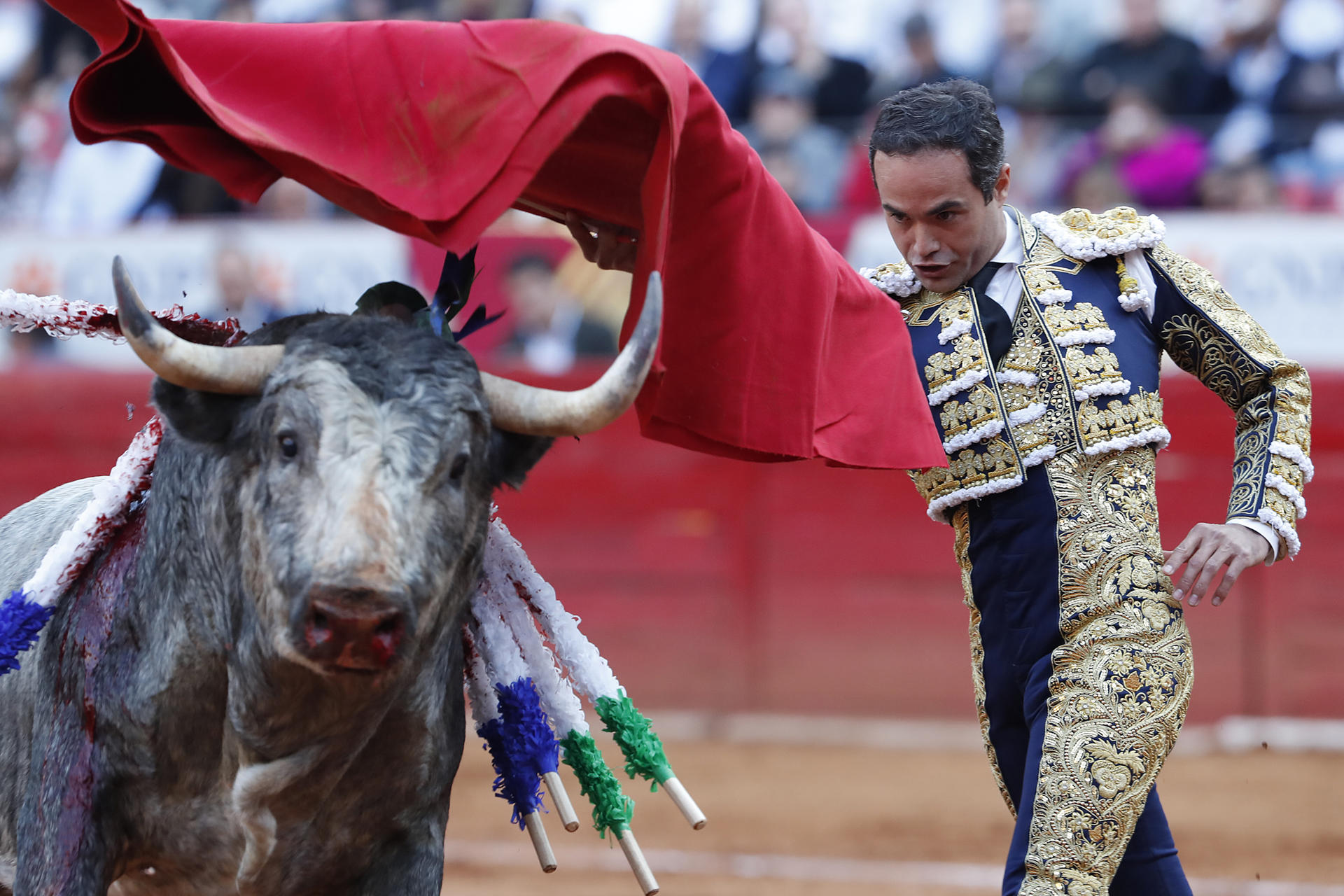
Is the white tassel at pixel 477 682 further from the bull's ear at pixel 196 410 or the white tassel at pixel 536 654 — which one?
the bull's ear at pixel 196 410

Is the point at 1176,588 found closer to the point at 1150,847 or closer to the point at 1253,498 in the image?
the point at 1253,498

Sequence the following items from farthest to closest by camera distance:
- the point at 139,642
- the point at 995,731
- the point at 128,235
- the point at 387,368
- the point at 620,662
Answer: the point at 128,235 < the point at 620,662 < the point at 995,731 < the point at 139,642 < the point at 387,368

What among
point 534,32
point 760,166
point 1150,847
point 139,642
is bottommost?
point 1150,847

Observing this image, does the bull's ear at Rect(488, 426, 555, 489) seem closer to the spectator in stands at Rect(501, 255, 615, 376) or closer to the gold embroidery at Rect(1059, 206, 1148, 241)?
the gold embroidery at Rect(1059, 206, 1148, 241)

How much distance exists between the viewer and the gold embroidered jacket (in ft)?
8.11

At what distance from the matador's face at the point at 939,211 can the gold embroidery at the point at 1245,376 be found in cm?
28

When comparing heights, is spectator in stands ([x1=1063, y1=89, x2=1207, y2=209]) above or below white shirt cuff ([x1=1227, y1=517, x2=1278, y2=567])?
below

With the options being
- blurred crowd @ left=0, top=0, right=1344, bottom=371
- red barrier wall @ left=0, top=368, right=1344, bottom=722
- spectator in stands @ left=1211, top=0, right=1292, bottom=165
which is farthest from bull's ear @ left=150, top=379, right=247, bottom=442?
spectator in stands @ left=1211, top=0, right=1292, bottom=165

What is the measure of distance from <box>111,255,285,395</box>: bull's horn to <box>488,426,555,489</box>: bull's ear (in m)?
0.32

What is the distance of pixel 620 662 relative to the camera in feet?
25.1

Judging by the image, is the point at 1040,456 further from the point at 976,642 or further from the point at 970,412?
the point at 976,642

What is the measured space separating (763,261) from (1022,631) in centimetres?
70

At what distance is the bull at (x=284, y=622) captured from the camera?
197 cm

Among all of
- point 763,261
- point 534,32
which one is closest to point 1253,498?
point 763,261
